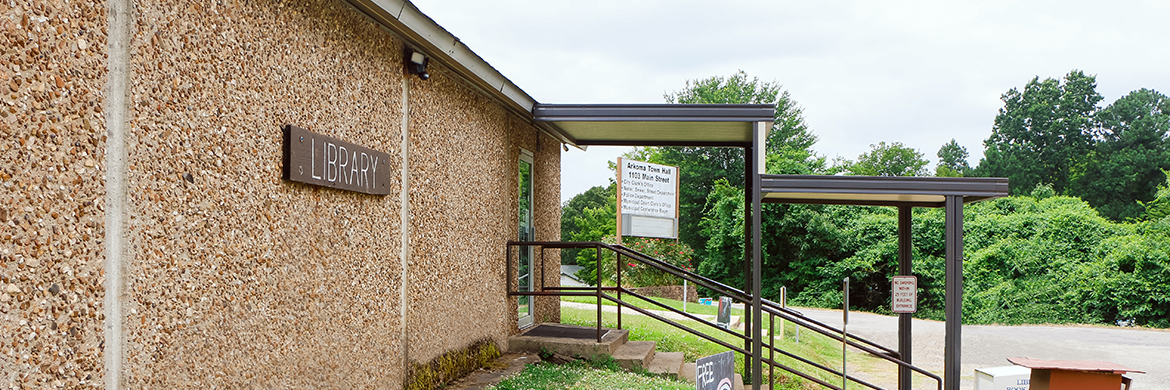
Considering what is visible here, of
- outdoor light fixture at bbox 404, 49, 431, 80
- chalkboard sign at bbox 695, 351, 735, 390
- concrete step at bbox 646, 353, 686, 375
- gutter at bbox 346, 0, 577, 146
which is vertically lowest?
concrete step at bbox 646, 353, 686, 375

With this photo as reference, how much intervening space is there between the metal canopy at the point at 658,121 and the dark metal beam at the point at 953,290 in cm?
197

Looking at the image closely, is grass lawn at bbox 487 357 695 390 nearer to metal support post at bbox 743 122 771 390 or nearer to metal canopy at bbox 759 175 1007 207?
metal support post at bbox 743 122 771 390

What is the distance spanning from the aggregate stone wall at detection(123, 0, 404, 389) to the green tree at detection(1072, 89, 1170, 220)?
1530 inches

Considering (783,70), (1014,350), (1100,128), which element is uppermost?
(783,70)

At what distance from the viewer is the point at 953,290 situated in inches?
276

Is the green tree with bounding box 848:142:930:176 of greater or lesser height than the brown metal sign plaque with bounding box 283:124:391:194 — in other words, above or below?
above

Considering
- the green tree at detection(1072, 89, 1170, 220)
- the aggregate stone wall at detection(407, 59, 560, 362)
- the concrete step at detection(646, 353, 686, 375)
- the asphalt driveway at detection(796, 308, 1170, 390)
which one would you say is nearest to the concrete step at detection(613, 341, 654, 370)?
the concrete step at detection(646, 353, 686, 375)

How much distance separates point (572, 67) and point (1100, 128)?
105 ft

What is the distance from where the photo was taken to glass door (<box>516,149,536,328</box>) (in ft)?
26.0

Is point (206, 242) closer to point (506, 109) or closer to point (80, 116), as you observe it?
point (80, 116)

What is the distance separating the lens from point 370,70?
455 centimetres

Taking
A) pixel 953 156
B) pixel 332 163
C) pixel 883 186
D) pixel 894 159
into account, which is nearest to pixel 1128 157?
pixel 894 159

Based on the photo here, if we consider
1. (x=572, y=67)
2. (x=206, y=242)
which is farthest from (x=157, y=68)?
(x=572, y=67)

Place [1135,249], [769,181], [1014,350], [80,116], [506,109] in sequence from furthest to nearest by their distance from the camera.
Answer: [1135,249] → [1014,350] → [506,109] → [769,181] → [80,116]
